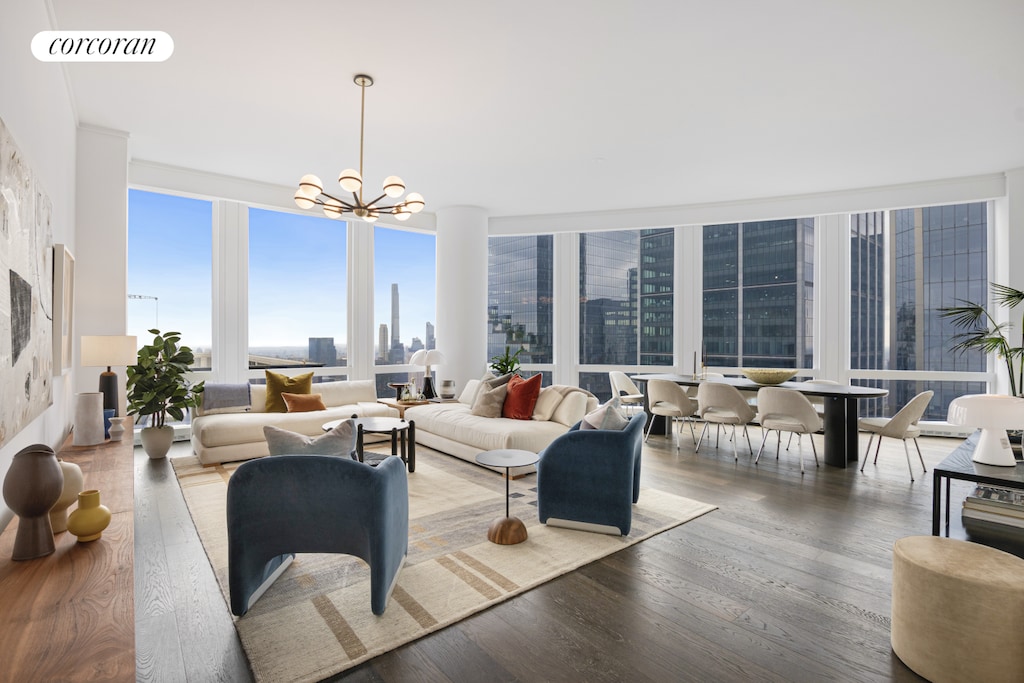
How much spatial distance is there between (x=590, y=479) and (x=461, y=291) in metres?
4.86

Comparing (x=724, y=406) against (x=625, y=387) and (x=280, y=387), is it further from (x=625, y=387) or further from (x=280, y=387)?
(x=280, y=387)

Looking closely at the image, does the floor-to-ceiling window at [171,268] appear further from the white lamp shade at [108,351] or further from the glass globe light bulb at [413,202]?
the glass globe light bulb at [413,202]

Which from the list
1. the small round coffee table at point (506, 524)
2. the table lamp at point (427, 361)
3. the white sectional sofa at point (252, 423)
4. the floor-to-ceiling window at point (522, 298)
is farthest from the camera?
the floor-to-ceiling window at point (522, 298)

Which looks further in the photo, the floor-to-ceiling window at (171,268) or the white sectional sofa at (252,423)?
the floor-to-ceiling window at (171,268)

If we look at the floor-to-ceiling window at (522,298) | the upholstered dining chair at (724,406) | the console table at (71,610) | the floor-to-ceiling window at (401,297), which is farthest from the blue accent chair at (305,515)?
the floor-to-ceiling window at (522,298)

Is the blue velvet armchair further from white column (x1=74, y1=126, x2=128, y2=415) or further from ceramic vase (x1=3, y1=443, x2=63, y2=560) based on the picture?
white column (x1=74, y1=126, x2=128, y2=415)

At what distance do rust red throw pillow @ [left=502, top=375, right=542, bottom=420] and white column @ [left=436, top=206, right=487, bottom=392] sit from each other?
2442 millimetres

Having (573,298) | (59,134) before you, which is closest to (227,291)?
(59,134)

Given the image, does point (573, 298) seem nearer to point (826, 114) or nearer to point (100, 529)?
point (826, 114)

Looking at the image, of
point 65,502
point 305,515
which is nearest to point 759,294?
point 305,515

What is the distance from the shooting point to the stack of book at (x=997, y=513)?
2.45 m

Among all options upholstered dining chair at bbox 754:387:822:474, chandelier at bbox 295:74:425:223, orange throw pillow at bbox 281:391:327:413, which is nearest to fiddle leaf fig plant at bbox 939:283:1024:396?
upholstered dining chair at bbox 754:387:822:474

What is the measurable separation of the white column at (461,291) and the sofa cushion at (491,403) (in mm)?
2280

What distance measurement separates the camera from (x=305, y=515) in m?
2.33
